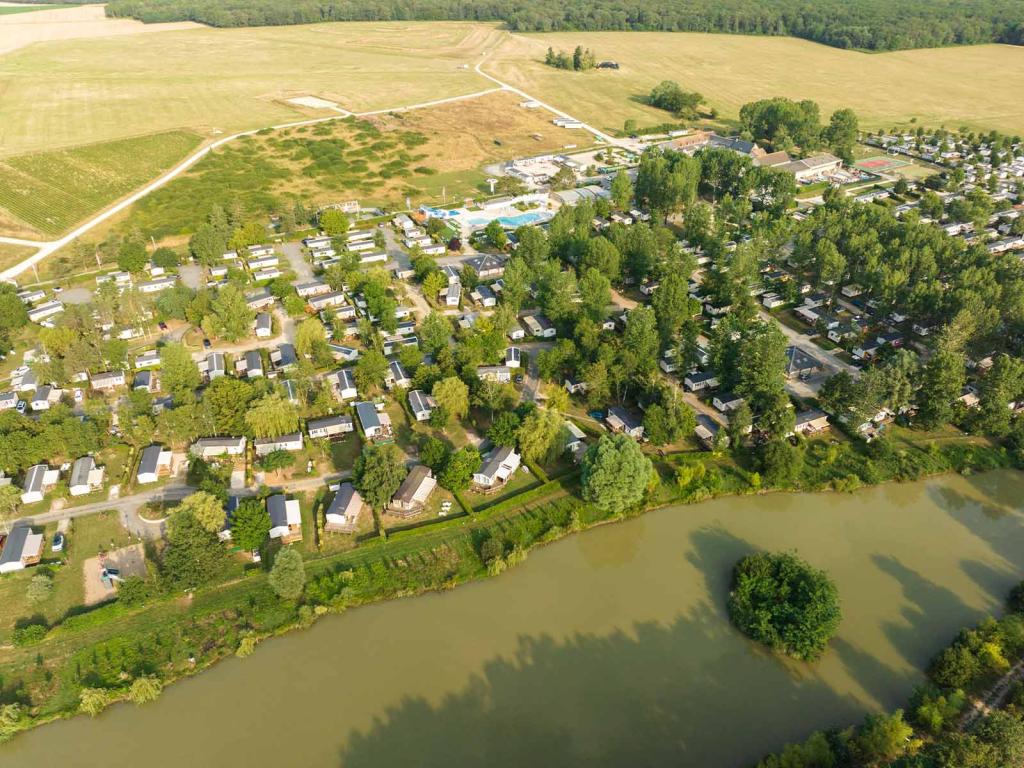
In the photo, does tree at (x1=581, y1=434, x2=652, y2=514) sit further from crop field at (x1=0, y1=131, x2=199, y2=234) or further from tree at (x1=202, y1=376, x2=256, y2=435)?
crop field at (x1=0, y1=131, x2=199, y2=234)

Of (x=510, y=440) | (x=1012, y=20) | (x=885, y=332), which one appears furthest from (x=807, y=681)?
(x=1012, y=20)

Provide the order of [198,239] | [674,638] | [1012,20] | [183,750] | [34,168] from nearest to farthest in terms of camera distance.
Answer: [183,750] < [674,638] < [198,239] < [34,168] < [1012,20]

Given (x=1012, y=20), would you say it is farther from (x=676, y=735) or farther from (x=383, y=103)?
(x=676, y=735)

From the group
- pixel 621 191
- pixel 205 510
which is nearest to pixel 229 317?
pixel 205 510

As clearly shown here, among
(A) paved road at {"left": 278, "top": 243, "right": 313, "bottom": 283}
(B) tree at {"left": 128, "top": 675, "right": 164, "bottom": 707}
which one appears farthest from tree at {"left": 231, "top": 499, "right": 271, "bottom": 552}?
(A) paved road at {"left": 278, "top": 243, "right": 313, "bottom": 283}

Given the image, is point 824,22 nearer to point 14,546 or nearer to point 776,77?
point 776,77

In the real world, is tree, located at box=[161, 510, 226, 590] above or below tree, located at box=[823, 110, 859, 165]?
below

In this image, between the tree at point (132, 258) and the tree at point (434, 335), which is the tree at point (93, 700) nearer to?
the tree at point (434, 335)
